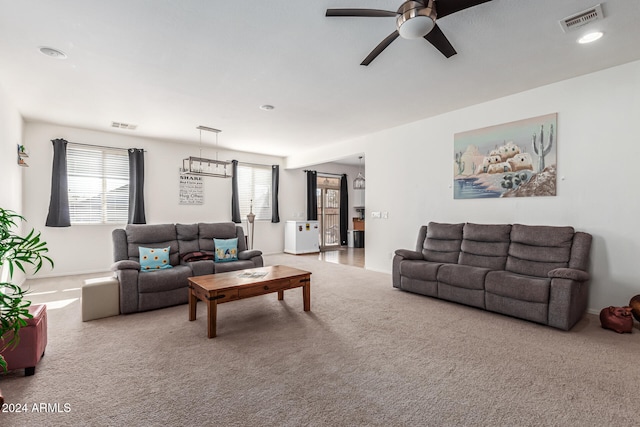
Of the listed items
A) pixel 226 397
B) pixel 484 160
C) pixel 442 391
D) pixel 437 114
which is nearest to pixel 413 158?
pixel 437 114

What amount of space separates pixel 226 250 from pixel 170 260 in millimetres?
781

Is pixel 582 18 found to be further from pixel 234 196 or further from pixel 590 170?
pixel 234 196

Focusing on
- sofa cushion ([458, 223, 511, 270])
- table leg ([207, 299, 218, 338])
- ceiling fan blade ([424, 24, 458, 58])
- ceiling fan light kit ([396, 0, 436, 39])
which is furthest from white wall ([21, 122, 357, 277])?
ceiling fan blade ([424, 24, 458, 58])

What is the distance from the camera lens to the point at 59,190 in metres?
5.29

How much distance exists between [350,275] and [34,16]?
497cm

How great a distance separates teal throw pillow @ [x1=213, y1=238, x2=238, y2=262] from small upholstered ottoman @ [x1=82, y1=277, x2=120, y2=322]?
137 centimetres

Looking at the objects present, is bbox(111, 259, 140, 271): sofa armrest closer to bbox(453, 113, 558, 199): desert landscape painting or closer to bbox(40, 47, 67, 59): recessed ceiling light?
bbox(40, 47, 67, 59): recessed ceiling light

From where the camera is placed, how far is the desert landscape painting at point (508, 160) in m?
3.78

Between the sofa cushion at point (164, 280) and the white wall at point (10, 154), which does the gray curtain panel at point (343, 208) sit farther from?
the white wall at point (10, 154)

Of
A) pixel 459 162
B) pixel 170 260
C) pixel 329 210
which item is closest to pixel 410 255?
pixel 459 162

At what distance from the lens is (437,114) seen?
4.86m

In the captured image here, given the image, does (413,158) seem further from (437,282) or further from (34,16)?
(34,16)

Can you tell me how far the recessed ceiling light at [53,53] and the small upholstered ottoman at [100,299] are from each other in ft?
7.82

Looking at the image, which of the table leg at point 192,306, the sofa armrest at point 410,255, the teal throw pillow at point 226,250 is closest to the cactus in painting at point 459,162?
the sofa armrest at point 410,255
